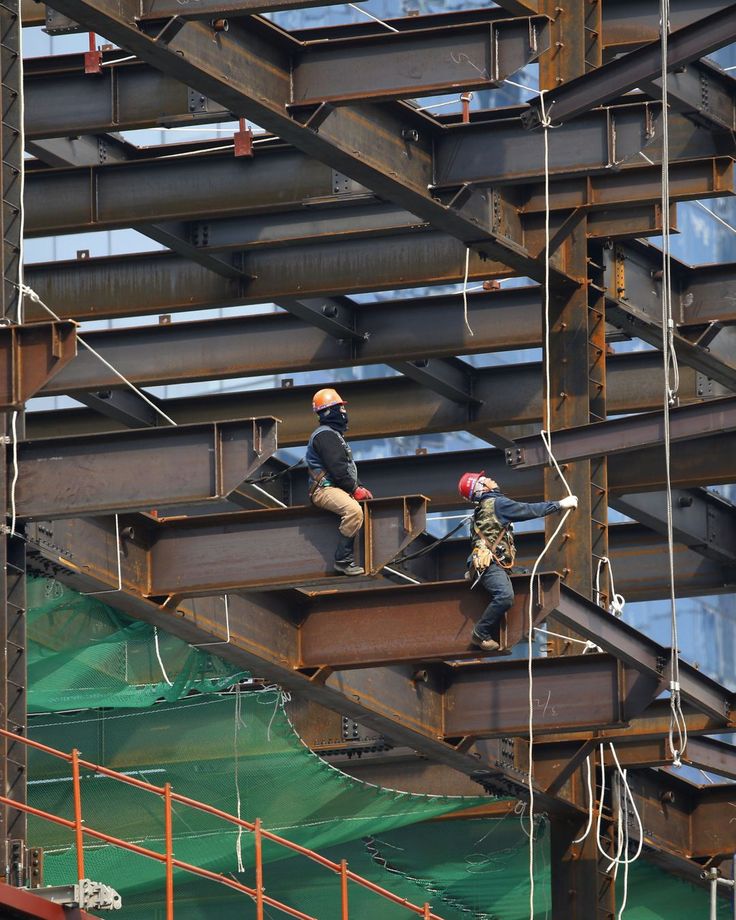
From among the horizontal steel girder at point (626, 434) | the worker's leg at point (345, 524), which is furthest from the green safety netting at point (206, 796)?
the horizontal steel girder at point (626, 434)

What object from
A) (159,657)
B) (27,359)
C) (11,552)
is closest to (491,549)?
(159,657)

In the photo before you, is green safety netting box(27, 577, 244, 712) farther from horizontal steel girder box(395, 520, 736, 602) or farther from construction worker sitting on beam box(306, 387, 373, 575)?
horizontal steel girder box(395, 520, 736, 602)

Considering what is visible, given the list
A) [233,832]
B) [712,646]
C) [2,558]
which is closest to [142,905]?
[233,832]

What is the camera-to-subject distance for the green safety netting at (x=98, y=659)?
20.8m

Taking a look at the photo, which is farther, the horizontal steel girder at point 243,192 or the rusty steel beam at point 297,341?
the rusty steel beam at point 297,341

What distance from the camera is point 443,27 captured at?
2169cm

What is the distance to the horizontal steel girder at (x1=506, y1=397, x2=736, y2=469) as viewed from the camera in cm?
2266

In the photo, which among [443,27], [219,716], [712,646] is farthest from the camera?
[712,646]

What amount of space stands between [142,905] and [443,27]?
922cm

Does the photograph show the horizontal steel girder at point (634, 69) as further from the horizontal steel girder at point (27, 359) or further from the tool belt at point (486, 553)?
the horizontal steel girder at point (27, 359)

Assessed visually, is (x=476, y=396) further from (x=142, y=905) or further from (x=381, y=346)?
(x=142, y=905)

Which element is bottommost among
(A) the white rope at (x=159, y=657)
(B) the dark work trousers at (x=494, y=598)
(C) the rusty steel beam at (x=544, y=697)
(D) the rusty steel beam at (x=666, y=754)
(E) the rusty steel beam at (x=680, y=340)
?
(D) the rusty steel beam at (x=666, y=754)

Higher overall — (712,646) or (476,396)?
(476,396)

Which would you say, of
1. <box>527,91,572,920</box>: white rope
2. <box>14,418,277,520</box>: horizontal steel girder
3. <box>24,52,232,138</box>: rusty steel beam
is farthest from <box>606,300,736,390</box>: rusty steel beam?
<box>14,418,277,520</box>: horizontal steel girder
